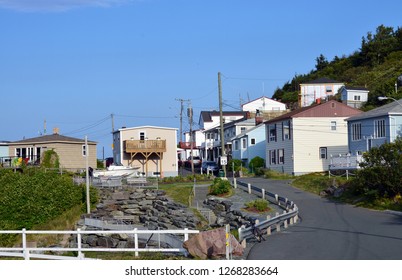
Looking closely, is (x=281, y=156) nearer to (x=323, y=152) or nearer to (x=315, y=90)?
(x=323, y=152)

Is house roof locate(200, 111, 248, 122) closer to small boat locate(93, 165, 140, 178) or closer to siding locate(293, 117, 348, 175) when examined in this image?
small boat locate(93, 165, 140, 178)

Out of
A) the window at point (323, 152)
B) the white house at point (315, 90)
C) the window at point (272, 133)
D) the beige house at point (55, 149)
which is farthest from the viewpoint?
the white house at point (315, 90)

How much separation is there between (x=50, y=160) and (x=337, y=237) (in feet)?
148

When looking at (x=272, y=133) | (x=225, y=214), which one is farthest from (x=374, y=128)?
(x=225, y=214)

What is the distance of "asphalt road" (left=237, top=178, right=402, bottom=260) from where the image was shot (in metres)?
18.2

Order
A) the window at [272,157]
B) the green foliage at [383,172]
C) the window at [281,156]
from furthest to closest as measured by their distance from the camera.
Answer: the window at [272,157] → the window at [281,156] → the green foliage at [383,172]

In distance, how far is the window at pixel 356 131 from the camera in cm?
5375

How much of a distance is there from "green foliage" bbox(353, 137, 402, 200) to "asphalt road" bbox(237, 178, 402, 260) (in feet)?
6.41

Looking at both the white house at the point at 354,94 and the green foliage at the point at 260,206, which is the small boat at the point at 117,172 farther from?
the white house at the point at 354,94

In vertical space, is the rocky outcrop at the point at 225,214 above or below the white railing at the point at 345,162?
below

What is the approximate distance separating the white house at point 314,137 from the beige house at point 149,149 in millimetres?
15620

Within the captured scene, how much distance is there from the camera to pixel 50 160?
6300 cm

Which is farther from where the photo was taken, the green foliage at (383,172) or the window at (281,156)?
the window at (281,156)

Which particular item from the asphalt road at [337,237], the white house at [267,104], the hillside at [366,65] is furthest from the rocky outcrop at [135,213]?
the white house at [267,104]
